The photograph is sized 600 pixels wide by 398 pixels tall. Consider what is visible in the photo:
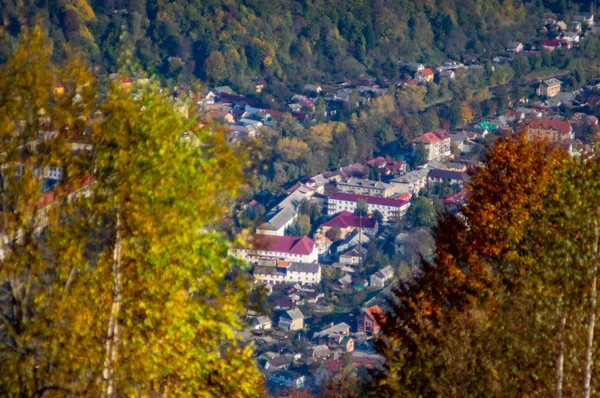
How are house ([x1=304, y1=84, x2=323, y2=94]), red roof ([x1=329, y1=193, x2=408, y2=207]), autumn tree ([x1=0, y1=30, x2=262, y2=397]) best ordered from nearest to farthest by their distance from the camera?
1. autumn tree ([x1=0, y1=30, x2=262, y2=397])
2. red roof ([x1=329, y1=193, x2=408, y2=207])
3. house ([x1=304, y1=84, x2=323, y2=94])

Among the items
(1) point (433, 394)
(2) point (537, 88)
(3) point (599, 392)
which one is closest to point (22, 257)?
(1) point (433, 394)

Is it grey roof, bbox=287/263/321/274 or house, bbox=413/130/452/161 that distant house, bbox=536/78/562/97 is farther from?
grey roof, bbox=287/263/321/274


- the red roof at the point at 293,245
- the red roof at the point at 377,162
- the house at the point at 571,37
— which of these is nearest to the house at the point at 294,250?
the red roof at the point at 293,245

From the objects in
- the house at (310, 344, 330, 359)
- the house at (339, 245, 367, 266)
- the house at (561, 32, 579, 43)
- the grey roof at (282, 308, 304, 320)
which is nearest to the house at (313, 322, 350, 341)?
the house at (310, 344, 330, 359)

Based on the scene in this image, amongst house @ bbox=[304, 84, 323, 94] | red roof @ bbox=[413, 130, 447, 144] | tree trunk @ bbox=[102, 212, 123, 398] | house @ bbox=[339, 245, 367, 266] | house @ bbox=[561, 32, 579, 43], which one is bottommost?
house @ bbox=[339, 245, 367, 266]

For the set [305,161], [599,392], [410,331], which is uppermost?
[599,392]

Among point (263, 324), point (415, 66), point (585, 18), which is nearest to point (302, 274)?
point (263, 324)

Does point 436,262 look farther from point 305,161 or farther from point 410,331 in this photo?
point 305,161
